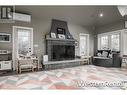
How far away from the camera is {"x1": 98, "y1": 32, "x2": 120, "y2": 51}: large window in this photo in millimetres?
6534

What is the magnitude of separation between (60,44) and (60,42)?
11cm

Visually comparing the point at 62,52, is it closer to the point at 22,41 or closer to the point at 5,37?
the point at 22,41

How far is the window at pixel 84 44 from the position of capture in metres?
7.40

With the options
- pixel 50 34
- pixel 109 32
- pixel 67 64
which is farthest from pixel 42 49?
pixel 109 32

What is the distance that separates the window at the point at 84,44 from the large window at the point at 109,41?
0.82 metres

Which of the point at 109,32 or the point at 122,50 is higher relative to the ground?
the point at 109,32

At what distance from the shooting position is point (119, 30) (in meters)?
6.28

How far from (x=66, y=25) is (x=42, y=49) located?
2.00 metres

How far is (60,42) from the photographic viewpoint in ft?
19.9

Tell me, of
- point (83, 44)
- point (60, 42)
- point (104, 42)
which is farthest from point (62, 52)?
point (104, 42)

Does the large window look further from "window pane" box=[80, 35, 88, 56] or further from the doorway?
the doorway

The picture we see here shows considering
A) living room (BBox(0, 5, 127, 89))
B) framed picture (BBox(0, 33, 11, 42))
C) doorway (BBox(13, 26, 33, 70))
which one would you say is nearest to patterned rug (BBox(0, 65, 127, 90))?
living room (BBox(0, 5, 127, 89))
